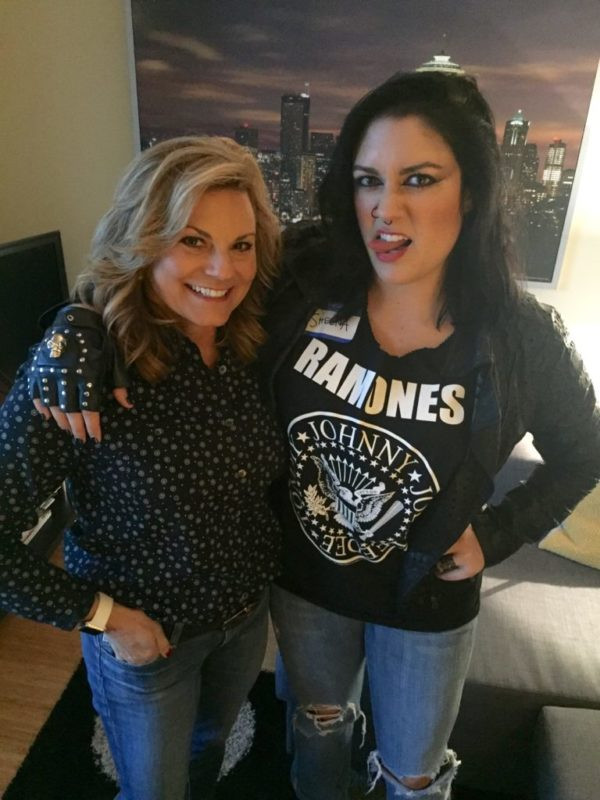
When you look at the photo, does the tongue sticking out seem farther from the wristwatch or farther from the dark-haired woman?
the wristwatch

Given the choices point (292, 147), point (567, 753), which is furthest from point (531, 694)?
point (292, 147)

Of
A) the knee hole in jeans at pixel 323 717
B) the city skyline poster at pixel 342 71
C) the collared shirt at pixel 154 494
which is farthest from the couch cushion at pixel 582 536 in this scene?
Answer: the collared shirt at pixel 154 494

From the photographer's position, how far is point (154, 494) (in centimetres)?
85

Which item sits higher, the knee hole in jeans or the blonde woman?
the blonde woman

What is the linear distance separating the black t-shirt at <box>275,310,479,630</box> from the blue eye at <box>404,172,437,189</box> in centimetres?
22

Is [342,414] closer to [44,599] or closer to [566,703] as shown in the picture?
[44,599]

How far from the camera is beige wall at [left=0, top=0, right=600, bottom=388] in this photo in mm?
1983

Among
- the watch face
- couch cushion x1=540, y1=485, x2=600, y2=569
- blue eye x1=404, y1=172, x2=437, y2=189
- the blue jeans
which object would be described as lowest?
couch cushion x1=540, y1=485, x2=600, y2=569

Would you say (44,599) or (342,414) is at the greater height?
(342,414)

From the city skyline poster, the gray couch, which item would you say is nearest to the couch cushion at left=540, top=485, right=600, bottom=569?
the gray couch

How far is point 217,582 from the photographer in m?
0.95

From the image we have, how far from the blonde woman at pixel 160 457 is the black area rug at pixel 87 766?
55 cm

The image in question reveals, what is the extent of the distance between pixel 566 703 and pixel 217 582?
2.90 feet

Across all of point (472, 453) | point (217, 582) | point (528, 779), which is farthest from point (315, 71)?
point (528, 779)
